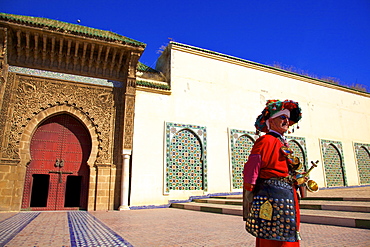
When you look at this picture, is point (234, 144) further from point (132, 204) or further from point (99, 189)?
point (99, 189)

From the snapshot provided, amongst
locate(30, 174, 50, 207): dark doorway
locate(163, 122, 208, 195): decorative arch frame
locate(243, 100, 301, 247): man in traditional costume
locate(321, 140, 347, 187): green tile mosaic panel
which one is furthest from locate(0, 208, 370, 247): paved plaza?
locate(321, 140, 347, 187): green tile mosaic panel

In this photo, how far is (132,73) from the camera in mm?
6488

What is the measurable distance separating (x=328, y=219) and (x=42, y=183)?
7888 mm

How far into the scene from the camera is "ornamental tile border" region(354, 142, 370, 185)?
372 inches

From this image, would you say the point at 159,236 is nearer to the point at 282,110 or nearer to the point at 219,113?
the point at 282,110

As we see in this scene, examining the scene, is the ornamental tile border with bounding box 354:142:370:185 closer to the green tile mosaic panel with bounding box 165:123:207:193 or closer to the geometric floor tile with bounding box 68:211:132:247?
the green tile mosaic panel with bounding box 165:123:207:193

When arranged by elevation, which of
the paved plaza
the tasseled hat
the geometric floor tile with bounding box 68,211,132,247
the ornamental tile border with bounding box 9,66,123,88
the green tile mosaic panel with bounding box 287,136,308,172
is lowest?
the geometric floor tile with bounding box 68,211,132,247

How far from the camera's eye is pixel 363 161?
31.9 feet

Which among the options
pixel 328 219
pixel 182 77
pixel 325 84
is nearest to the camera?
pixel 328 219

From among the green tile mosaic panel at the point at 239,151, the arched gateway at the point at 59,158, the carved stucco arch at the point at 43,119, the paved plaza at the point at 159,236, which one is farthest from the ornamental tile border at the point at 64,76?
the paved plaza at the point at 159,236

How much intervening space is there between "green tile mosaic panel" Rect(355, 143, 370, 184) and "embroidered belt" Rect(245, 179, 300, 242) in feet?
32.4

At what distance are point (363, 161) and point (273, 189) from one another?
10.4 metres

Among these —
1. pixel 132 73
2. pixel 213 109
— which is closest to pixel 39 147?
pixel 132 73

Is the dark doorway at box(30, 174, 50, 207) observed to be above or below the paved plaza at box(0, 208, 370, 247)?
above
